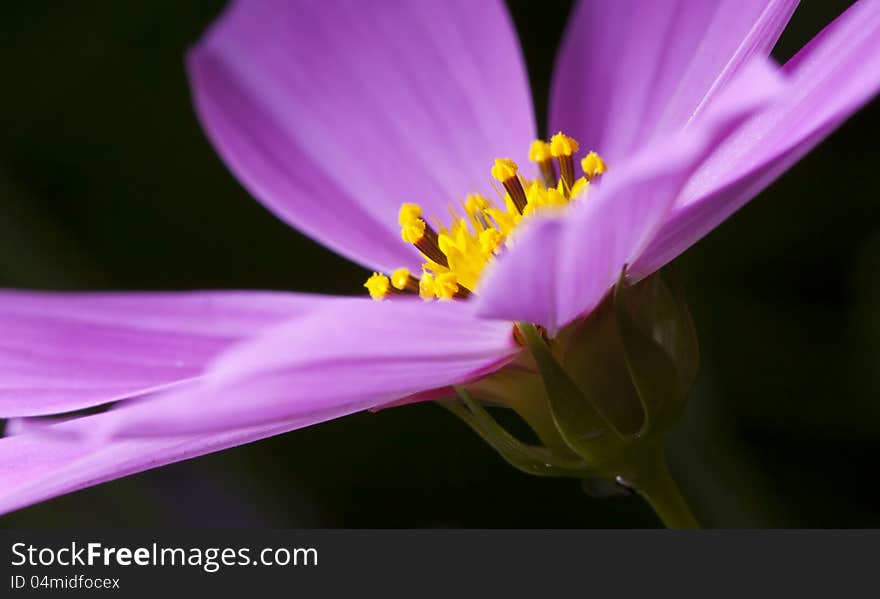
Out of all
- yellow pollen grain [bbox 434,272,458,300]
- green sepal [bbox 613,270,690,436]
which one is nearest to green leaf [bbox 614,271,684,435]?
green sepal [bbox 613,270,690,436]

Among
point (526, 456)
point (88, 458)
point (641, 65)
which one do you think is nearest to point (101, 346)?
point (88, 458)

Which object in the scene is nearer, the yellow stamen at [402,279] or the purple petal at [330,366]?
the purple petal at [330,366]

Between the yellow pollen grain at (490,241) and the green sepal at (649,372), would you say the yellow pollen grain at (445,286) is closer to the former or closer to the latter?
the yellow pollen grain at (490,241)

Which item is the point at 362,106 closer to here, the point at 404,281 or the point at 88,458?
the point at 404,281

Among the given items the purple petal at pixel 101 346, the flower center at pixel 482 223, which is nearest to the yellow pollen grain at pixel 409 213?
the flower center at pixel 482 223

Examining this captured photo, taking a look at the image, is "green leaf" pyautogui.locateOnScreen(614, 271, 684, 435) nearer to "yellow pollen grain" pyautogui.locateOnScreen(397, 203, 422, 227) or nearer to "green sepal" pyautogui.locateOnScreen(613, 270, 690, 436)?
"green sepal" pyautogui.locateOnScreen(613, 270, 690, 436)

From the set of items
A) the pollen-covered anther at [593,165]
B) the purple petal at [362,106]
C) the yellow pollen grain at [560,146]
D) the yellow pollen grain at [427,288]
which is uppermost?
the purple petal at [362,106]

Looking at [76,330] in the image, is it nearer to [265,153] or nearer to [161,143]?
[265,153]
